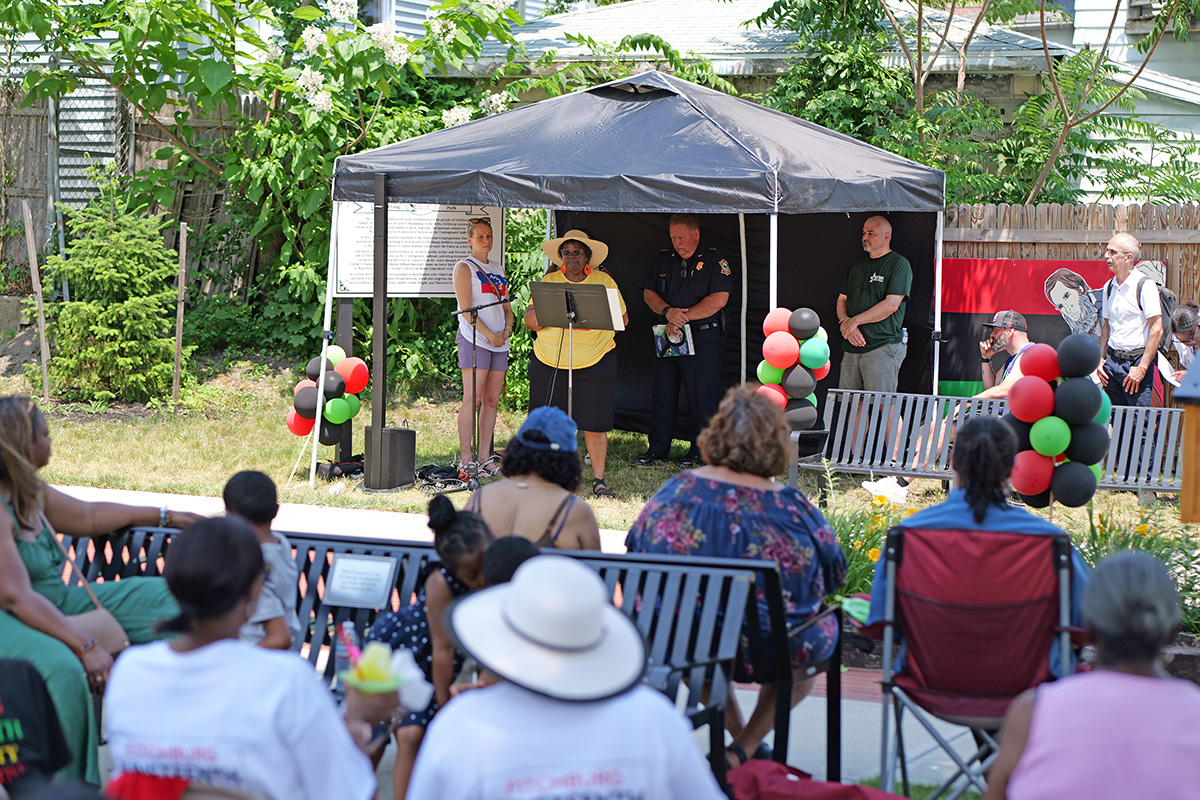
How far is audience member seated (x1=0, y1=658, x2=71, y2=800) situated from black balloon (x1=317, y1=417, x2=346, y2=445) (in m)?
5.72

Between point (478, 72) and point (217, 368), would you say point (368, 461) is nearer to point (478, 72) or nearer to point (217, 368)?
point (217, 368)

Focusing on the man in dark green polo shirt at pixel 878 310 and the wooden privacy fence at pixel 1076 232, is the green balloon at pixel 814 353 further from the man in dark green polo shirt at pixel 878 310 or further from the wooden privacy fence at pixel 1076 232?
the wooden privacy fence at pixel 1076 232

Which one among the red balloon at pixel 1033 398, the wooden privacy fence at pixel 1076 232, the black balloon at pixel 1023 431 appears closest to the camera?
the red balloon at pixel 1033 398

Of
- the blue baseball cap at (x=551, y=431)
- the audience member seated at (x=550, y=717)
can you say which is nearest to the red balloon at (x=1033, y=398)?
the blue baseball cap at (x=551, y=431)

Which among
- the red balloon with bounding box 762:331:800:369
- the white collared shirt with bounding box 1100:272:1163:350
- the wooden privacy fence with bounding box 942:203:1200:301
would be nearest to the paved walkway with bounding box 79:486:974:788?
the red balloon with bounding box 762:331:800:369

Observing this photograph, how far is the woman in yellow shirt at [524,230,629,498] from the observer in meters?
8.29

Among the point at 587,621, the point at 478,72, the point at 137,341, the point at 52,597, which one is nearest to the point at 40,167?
the point at 137,341

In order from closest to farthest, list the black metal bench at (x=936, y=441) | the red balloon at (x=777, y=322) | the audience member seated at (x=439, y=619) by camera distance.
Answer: the audience member seated at (x=439, y=619), the black metal bench at (x=936, y=441), the red balloon at (x=777, y=322)

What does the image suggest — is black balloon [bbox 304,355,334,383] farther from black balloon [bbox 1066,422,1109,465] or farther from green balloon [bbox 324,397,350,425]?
black balloon [bbox 1066,422,1109,465]

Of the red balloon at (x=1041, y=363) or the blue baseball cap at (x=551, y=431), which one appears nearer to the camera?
the blue baseball cap at (x=551, y=431)

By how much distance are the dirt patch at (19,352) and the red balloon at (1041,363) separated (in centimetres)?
993

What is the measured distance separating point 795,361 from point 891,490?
4.40 feet

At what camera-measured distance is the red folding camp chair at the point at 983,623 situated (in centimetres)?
330

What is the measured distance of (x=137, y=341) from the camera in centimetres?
1098
